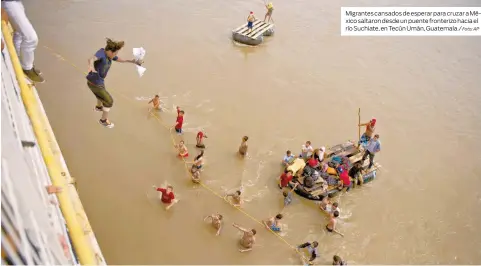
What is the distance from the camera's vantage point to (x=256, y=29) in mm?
17531

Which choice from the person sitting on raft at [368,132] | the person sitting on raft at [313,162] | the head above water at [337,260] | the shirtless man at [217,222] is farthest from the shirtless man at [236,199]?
the person sitting on raft at [368,132]

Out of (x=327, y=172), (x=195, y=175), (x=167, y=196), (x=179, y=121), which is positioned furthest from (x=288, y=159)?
(x=167, y=196)

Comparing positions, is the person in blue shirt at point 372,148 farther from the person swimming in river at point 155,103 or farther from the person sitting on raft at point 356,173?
the person swimming in river at point 155,103

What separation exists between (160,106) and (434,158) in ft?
27.1

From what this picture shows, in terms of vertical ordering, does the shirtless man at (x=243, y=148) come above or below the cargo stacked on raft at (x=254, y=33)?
below

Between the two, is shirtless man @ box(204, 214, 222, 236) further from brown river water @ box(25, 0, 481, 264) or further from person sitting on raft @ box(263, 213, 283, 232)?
person sitting on raft @ box(263, 213, 283, 232)

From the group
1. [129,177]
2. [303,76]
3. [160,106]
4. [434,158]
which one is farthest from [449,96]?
[129,177]

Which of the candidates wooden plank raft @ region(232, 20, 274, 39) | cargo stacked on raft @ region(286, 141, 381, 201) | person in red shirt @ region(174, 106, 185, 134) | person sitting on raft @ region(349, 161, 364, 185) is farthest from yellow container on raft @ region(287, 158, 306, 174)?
wooden plank raft @ region(232, 20, 274, 39)

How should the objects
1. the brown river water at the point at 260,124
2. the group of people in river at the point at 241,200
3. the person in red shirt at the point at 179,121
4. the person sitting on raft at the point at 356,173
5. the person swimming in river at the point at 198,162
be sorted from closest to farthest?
A: 1. the group of people in river at the point at 241,200
2. the brown river water at the point at 260,124
3. the person swimming in river at the point at 198,162
4. the person sitting on raft at the point at 356,173
5. the person in red shirt at the point at 179,121

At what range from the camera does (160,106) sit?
13.2 meters

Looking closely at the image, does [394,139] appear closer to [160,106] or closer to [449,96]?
[449,96]

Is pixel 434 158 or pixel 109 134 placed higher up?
pixel 109 134

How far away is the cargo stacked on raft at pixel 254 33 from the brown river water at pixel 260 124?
0.39 meters

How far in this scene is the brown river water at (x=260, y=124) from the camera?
1026cm
